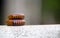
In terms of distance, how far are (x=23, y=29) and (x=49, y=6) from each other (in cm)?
60

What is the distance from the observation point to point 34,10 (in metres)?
0.81

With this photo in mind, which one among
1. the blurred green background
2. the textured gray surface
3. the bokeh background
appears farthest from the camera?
the blurred green background

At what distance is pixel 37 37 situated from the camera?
0.36m

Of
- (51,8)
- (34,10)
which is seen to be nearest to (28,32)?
(34,10)

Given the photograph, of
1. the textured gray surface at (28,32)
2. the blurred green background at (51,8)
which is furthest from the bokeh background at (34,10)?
the textured gray surface at (28,32)

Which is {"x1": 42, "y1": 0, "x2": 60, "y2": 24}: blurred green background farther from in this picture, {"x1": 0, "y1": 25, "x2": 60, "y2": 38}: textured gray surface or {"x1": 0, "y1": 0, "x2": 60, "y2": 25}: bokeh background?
{"x1": 0, "y1": 25, "x2": 60, "y2": 38}: textured gray surface

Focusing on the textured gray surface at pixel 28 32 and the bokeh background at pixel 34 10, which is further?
the bokeh background at pixel 34 10

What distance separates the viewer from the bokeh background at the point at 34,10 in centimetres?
70

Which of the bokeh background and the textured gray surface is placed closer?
the textured gray surface

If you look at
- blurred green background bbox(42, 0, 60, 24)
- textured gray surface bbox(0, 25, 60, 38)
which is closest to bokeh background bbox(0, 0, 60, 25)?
blurred green background bbox(42, 0, 60, 24)

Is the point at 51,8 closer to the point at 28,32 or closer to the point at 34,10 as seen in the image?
the point at 34,10

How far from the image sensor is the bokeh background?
2.29ft

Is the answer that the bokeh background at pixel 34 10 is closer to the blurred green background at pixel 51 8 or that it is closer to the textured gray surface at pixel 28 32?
the blurred green background at pixel 51 8

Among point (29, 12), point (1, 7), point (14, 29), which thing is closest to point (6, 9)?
point (1, 7)
